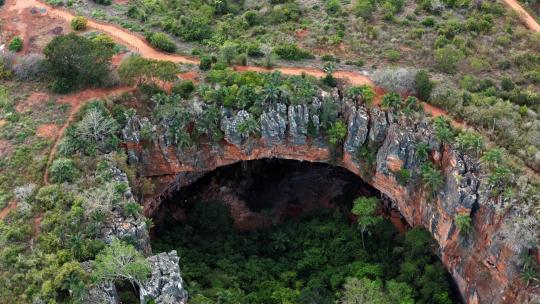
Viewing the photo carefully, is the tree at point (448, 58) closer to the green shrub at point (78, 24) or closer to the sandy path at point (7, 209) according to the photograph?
the green shrub at point (78, 24)

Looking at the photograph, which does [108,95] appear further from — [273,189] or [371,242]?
[371,242]

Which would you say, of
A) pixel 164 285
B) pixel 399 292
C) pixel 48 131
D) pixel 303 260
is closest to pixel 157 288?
pixel 164 285

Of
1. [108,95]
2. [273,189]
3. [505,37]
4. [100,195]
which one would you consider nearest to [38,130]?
[108,95]

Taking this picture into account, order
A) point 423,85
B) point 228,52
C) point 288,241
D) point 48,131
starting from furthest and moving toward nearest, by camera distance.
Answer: point 228,52 < point 288,241 < point 423,85 < point 48,131

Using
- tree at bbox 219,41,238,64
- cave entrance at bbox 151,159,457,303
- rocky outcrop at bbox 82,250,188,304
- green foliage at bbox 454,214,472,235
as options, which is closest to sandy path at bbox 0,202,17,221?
rocky outcrop at bbox 82,250,188,304

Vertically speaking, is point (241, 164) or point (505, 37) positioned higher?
point (505, 37)

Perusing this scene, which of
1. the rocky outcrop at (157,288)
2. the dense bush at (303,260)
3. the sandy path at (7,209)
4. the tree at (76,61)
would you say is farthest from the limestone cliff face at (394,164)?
the rocky outcrop at (157,288)

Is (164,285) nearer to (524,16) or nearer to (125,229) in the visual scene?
(125,229)
